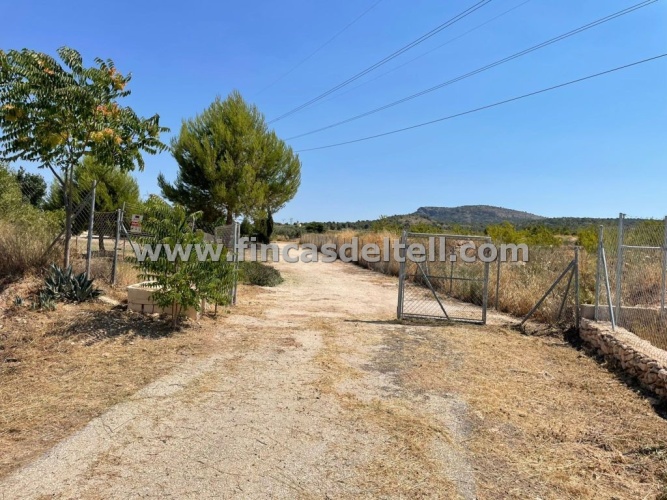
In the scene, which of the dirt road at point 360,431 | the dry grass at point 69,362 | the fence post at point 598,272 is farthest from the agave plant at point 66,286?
the fence post at point 598,272

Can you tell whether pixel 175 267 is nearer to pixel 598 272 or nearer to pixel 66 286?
pixel 66 286

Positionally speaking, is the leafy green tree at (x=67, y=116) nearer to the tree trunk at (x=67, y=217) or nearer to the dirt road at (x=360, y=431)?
the tree trunk at (x=67, y=217)

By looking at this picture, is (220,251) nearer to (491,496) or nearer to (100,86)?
(100,86)

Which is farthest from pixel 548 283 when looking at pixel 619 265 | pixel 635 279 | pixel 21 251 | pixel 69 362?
pixel 21 251

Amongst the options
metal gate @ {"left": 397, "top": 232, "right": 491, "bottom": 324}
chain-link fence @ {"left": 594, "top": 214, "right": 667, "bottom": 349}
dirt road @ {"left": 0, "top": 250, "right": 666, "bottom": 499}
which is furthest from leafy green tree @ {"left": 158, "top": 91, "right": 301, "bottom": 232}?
chain-link fence @ {"left": 594, "top": 214, "right": 667, "bottom": 349}

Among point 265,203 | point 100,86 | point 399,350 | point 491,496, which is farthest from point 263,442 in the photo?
point 265,203

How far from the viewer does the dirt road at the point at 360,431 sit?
330 centimetres

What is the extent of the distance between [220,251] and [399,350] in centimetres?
355

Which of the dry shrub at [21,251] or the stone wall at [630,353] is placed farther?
the dry shrub at [21,251]

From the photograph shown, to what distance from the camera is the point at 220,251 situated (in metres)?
8.12

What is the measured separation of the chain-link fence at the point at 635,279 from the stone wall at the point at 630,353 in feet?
1.19

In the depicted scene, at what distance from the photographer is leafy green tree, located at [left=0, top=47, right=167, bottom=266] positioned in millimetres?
7867

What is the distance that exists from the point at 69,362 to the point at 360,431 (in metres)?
3.96

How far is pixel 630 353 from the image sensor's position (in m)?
6.50
